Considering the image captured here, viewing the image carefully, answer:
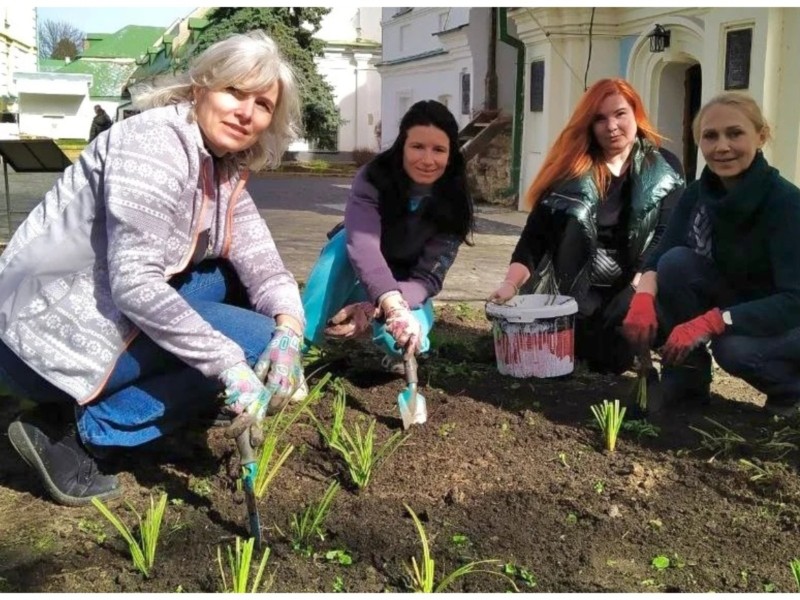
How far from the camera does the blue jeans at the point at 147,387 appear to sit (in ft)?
7.66

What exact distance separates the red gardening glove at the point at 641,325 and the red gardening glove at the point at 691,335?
5.4 inches

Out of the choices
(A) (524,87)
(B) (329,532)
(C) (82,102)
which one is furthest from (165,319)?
(C) (82,102)

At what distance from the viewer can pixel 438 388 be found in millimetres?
3283

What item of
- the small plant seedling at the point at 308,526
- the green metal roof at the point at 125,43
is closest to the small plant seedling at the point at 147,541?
the small plant seedling at the point at 308,526

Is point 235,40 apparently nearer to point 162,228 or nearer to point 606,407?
point 162,228

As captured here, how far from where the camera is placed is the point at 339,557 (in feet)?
6.60

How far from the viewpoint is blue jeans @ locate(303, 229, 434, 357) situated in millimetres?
3391

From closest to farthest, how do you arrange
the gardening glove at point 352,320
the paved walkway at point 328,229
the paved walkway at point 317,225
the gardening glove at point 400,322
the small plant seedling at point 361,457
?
the small plant seedling at point 361,457 < the gardening glove at point 400,322 < the gardening glove at point 352,320 < the paved walkway at point 328,229 < the paved walkway at point 317,225

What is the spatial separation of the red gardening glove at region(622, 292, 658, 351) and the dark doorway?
23.4 ft

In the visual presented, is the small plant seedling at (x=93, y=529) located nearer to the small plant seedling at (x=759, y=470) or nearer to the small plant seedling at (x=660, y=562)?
the small plant seedling at (x=660, y=562)

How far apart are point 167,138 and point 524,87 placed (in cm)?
996

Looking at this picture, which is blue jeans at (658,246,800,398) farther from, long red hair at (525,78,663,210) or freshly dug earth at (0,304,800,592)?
long red hair at (525,78,663,210)

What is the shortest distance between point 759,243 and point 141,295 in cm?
200

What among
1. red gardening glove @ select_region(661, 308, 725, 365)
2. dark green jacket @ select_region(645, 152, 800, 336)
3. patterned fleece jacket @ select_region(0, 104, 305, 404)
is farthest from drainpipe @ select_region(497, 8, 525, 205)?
patterned fleece jacket @ select_region(0, 104, 305, 404)
